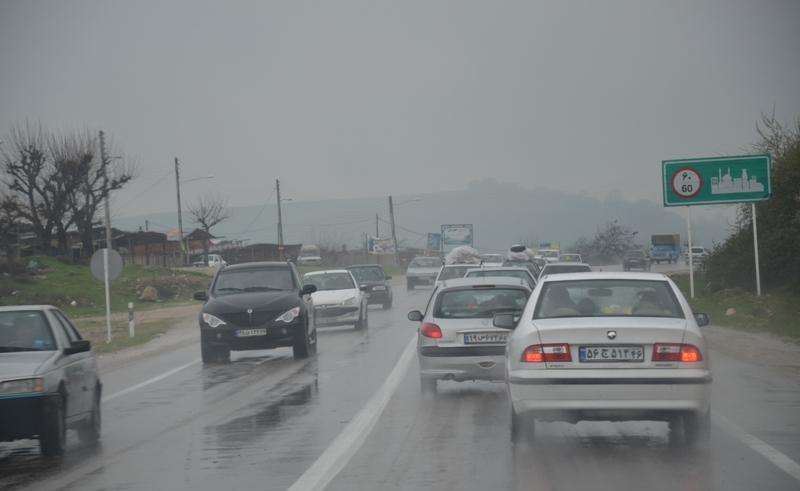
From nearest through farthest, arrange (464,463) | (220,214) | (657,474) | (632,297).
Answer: (657,474) < (464,463) < (632,297) < (220,214)

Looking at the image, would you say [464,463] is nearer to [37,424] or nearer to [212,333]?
[37,424]

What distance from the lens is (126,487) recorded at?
28.5ft

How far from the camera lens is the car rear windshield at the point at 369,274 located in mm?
43344

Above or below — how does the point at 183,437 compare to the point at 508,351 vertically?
below

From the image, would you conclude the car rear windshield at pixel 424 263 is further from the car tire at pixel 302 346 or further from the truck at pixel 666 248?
the car tire at pixel 302 346

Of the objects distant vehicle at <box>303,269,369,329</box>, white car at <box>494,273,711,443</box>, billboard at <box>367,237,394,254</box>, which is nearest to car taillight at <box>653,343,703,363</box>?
white car at <box>494,273,711,443</box>

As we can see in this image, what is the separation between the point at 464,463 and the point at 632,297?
2980mm

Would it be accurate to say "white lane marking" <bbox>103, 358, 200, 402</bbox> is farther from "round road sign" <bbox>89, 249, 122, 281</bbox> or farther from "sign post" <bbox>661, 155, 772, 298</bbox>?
"sign post" <bbox>661, 155, 772, 298</bbox>

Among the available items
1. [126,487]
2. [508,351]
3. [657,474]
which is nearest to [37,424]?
[126,487]

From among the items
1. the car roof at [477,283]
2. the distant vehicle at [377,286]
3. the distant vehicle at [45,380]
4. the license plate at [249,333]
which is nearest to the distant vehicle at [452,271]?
the distant vehicle at [377,286]

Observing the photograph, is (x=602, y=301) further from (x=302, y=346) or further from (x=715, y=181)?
(x=715, y=181)

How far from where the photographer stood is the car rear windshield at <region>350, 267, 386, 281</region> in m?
43.3

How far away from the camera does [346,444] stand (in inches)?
414

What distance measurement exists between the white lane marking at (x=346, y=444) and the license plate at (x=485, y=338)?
125 cm
